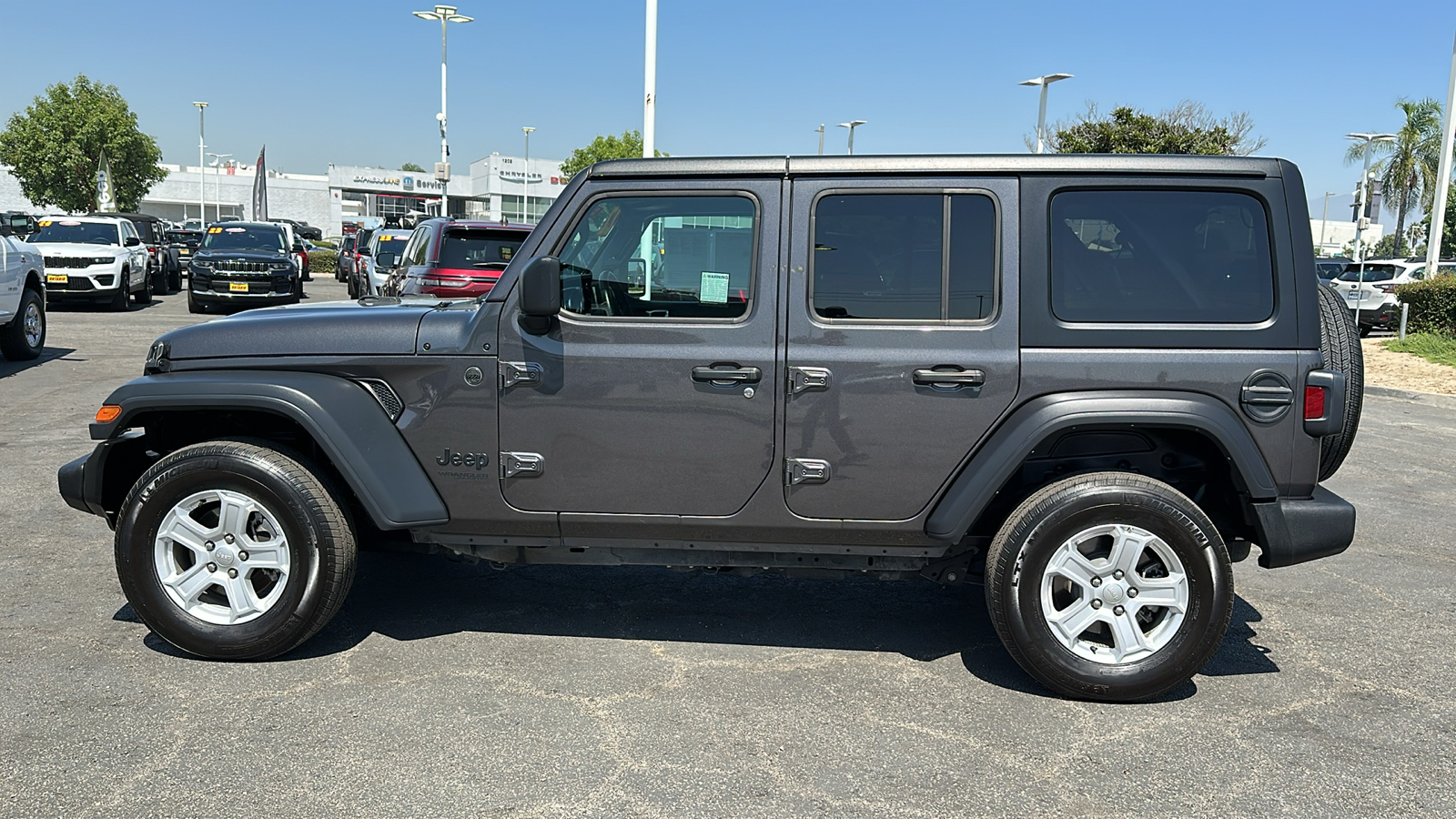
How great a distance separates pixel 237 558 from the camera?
4375mm

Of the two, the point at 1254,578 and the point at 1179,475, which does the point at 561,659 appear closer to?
the point at 1179,475

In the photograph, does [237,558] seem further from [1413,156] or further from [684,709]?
[1413,156]

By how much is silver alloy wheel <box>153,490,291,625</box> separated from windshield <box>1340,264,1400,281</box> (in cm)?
2778

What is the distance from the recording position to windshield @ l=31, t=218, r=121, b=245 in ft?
69.1

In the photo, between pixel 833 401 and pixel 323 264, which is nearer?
pixel 833 401

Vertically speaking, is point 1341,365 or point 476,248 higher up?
point 476,248

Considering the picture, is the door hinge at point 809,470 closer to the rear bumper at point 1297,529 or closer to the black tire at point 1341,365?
the rear bumper at point 1297,529

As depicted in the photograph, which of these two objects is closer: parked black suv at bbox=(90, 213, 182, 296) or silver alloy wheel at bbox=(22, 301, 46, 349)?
silver alloy wheel at bbox=(22, 301, 46, 349)

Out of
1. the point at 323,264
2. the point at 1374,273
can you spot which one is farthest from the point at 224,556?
the point at 323,264

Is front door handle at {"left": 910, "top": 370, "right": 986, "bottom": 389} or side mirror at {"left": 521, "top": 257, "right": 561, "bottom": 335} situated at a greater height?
side mirror at {"left": 521, "top": 257, "right": 561, "bottom": 335}

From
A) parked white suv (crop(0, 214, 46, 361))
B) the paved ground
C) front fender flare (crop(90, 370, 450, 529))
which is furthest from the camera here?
parked white suv (crop(0, 214, 46, 361))

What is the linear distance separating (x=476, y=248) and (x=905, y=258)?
30.0 ft

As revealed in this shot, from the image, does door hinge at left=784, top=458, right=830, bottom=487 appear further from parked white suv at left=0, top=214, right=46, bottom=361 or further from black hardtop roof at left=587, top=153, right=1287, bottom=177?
parked white suv at left=0, top=214, right=46, bottom=361

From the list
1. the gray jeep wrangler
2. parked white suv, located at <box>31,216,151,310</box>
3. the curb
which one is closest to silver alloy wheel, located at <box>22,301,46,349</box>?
parked white suv, located at <box>31,216,151,310</box>
